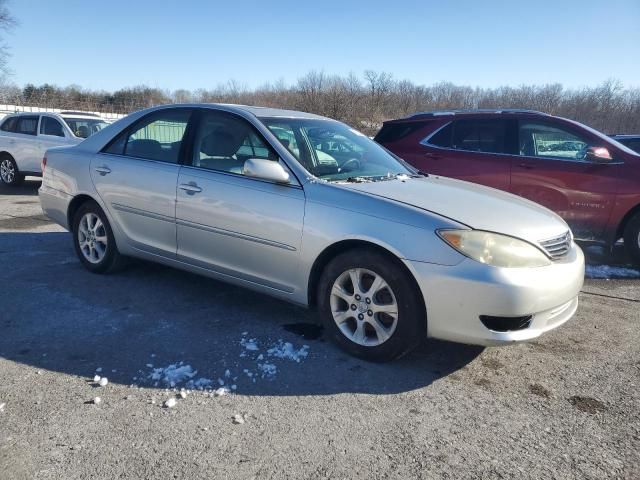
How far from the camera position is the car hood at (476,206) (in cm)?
324

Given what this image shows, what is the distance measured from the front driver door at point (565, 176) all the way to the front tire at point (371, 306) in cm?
398

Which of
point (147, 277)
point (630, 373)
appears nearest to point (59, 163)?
point (147, 277)

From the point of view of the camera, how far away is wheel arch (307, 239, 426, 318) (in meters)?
3.17

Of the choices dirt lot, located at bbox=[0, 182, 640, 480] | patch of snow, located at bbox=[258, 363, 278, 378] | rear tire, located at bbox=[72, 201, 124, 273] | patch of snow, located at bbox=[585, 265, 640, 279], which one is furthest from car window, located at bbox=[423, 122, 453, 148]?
patch of snow, located at bbox=[258, 363, 278, 378]

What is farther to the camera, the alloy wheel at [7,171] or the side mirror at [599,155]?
the alloy wheel at [7,171]

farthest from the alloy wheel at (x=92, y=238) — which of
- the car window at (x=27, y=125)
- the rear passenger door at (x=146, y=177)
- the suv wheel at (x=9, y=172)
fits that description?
the suv wheel at (x=9, y=172)

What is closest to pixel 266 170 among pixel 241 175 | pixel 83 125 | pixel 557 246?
pixel 241 175

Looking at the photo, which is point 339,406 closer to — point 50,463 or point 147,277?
point 50,463

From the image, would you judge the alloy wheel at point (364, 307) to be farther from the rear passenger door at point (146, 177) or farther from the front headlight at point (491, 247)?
the rear passenger door at point (146, 177)

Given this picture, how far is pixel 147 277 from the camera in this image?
4980mm

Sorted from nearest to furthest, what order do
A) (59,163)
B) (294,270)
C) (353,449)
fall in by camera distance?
1. (353,449)
2. (294,270)
3. (59,163)

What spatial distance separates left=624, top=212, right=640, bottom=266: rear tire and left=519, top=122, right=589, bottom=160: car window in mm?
951

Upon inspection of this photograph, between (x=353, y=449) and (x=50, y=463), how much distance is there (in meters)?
1.37

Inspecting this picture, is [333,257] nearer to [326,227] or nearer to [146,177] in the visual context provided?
[326,227]
